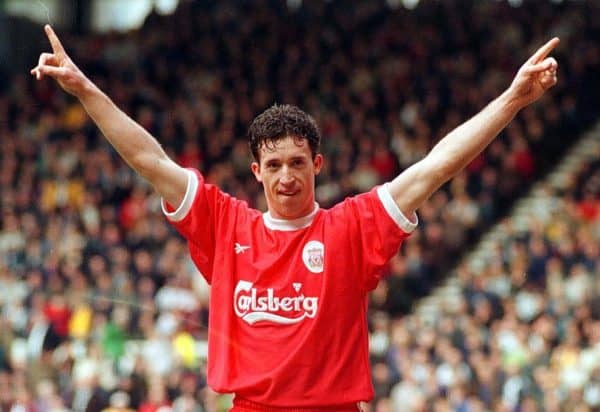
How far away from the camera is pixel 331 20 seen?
25.3 metres

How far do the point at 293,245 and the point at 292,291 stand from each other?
0.66 feet

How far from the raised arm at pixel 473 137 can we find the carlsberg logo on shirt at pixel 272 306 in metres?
0.56

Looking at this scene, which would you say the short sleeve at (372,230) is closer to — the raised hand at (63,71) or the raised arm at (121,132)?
the raised arm at (121,132)

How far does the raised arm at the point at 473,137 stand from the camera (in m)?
5.30

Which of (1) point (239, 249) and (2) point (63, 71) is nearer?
(2) point (63, 71)

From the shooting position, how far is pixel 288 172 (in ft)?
17.6

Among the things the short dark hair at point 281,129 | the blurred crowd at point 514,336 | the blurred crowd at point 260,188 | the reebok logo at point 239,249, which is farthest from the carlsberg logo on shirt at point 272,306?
the blurred crowd at point 514,336

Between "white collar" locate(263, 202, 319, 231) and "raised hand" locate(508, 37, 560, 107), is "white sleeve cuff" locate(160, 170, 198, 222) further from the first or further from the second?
"raised hand" locate(508, 37, 560, 107)

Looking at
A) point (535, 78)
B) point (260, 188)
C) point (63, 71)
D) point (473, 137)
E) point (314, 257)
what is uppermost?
point (260, 188)

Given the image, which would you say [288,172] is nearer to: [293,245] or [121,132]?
[293,245]

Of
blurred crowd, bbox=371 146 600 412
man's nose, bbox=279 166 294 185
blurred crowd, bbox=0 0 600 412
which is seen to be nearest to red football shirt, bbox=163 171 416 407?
man's nose, bbox=279 166 294 185

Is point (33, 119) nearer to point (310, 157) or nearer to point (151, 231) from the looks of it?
point (151, 231)

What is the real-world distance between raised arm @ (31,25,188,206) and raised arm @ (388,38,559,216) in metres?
0.98

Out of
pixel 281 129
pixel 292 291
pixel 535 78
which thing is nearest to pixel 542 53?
pixel 535 78
